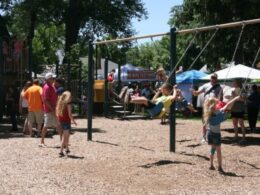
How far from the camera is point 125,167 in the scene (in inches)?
428

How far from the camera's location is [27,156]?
12.3m

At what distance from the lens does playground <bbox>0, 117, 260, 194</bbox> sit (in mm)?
8969

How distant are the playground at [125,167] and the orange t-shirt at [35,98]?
92cm

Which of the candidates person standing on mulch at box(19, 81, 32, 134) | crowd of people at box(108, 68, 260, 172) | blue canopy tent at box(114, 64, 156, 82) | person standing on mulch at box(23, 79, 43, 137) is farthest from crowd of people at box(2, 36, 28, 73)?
crowd of people at box(108, 68, 260, 172)

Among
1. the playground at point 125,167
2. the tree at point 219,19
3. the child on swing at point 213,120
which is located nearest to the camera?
the playground at point 125,167

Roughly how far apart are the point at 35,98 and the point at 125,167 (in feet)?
18.6

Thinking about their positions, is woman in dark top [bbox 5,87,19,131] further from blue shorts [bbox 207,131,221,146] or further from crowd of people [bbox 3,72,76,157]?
blue shorts [bbox 207,131,221,146]

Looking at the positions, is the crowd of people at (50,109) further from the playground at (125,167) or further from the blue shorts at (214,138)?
the blue shorts at (214,138)

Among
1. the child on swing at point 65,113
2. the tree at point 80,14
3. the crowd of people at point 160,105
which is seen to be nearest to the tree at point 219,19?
the crowd of people at point 160,105

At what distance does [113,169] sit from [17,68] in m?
14.0

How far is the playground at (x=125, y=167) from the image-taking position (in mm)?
8969

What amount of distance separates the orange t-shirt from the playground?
916 mm

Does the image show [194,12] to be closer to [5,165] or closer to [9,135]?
[9,135]

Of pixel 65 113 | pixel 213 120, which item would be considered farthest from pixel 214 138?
pixel 65 113
